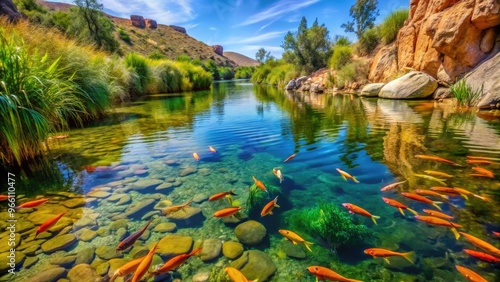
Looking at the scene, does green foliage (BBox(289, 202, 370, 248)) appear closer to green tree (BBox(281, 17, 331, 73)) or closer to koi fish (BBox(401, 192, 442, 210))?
koi fish (BBox(401, 192, 442, 210))

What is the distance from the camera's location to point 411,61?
15.1m

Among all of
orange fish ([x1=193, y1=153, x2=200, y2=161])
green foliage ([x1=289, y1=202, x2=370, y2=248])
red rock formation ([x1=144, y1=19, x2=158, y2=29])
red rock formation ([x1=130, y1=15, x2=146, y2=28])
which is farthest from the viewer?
red rock formation ([x1=144, y1=19, x2=158, y2=29])

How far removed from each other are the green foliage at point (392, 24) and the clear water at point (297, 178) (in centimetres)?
1483

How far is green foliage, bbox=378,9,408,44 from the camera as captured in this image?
59.7ft

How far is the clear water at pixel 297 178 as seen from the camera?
2.08 metres

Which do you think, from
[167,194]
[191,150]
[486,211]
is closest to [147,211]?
[167,194]

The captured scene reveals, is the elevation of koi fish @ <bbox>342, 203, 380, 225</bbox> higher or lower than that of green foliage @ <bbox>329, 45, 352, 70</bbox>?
lower

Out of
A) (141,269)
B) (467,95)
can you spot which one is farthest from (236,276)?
(467,95)

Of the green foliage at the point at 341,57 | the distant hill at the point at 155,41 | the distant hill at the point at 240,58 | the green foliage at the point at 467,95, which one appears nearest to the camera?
the green foliage at the point at 467,95

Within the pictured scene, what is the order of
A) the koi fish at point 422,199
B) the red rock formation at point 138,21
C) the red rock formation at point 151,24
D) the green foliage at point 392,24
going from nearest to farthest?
the koi fish at point 422,199
the green foliage at point 392,24
the red rock formation at point 138,21
the red rock formation at point 151,24

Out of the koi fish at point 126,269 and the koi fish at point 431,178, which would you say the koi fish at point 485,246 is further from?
the koi fish at point 126,269

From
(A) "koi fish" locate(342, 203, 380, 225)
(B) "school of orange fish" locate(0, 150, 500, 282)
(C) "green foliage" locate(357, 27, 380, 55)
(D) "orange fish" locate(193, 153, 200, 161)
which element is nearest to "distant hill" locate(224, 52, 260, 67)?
(C) "green foliage" locate(357, 27, 380, 55)

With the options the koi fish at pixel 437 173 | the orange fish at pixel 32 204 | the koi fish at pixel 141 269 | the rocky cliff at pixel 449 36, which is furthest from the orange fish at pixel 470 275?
the rocky cliff at pixel 449 36

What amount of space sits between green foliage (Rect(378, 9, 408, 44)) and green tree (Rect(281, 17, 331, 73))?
8.93 metres
